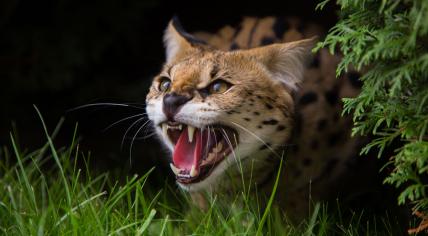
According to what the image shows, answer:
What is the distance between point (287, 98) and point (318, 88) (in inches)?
16.3

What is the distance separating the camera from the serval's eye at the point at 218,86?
304 cm

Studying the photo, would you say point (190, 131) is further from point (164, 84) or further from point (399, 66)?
point (399, 66)

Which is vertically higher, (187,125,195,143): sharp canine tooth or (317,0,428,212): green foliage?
(317,0,428,212): green foliage

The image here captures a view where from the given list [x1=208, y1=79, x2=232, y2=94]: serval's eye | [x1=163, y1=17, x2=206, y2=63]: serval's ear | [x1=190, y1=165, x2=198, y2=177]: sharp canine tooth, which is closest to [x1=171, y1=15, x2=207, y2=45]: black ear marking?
[x1=163, y1=17, x2=206, y2=63]: serval's ear

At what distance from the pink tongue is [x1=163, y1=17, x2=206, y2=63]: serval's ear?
0.54 meters

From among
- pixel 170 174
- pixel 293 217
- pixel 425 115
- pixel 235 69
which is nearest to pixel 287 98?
pixel 235 69

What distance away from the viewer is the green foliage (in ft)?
7.02

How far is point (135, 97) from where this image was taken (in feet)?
16.2

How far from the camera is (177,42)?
354 centimetres

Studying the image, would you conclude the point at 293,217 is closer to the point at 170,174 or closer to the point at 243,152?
the point at 243,152

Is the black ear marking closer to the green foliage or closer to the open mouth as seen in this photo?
the open mouth

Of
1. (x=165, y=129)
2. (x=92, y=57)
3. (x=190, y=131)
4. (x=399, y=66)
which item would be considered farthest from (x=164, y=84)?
(x=92, y=57)

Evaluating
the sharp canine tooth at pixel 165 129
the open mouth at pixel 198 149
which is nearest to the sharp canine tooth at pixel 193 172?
the open mouth at pixel 198 149

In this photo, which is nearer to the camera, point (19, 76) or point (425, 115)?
point (425, 115)
